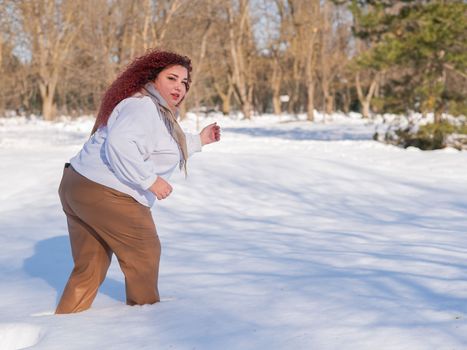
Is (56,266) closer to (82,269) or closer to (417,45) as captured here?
(82,269)

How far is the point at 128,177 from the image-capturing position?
3.59m

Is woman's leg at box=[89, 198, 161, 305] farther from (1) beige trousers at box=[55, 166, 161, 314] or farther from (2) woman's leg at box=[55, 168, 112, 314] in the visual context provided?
(2) woman's leg at box=[55, 168, 112, 314]

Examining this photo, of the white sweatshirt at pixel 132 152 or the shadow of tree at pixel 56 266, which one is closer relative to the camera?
the white sweatshirt at pixel 132 152

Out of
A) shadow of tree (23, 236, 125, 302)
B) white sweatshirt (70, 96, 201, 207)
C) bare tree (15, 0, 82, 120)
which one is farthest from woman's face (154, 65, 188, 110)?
bare tree (15, 0, 82, 120)

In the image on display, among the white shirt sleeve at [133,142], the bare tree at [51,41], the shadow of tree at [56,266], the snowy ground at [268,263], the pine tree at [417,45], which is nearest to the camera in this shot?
the snowy ground at [268,263]

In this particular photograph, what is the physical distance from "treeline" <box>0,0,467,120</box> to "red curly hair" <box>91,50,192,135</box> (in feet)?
36.7

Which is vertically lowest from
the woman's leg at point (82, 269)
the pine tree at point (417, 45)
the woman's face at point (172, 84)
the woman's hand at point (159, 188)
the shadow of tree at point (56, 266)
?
the shadow of tree at point (56, 266)

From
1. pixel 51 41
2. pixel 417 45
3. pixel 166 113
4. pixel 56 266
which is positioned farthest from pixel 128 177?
pixel 51 41

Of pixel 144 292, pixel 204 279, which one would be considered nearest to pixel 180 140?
pixel 144 292

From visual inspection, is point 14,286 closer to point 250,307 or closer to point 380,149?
point 250,307

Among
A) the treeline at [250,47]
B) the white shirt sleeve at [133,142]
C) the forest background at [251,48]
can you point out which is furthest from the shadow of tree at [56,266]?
the forest background at [251,48]

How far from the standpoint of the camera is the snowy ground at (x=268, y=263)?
10.6ft

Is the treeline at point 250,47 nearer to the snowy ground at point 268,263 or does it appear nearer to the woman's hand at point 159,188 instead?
the snowy ground at point 268,263

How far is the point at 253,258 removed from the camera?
5.48 metres
